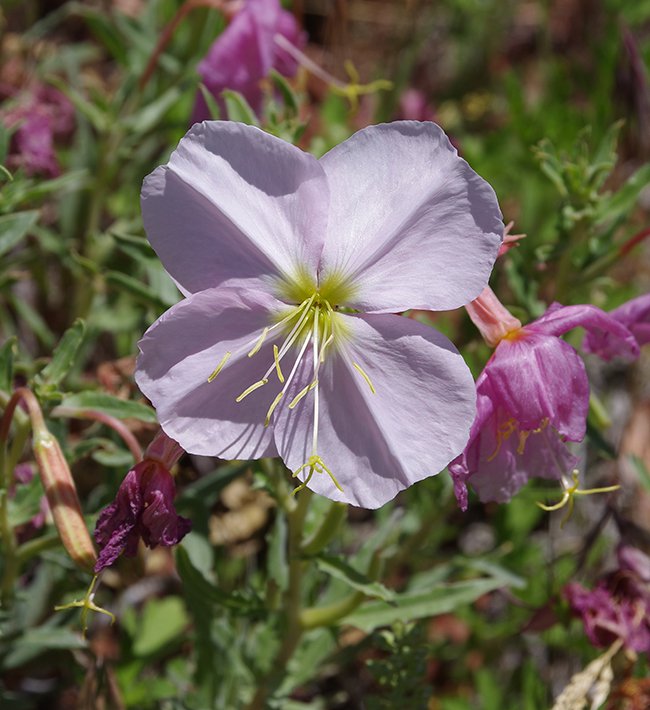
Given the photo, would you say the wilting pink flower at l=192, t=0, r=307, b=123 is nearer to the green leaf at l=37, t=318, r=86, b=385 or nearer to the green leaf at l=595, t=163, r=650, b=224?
the green leaf at l=37, t=318, r=86, b=385

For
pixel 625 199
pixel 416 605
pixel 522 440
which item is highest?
pixel 522 440

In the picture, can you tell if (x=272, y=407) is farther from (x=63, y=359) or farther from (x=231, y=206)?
(x=63, y=359)

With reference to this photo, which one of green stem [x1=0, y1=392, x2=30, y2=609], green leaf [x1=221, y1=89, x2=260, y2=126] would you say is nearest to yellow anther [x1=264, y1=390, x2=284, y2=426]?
green stem [x1=0, y1=392, x2=30, y2=609]

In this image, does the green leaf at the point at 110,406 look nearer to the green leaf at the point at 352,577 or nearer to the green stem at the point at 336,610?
the green leaf at the point at 352,577

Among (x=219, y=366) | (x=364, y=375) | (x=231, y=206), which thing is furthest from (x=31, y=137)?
(x=364, y=375)

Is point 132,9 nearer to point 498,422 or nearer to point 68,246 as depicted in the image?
point 68,246

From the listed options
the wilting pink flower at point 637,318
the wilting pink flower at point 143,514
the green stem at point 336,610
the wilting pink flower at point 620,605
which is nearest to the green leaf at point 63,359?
the wilting pink flower at point 143,514
